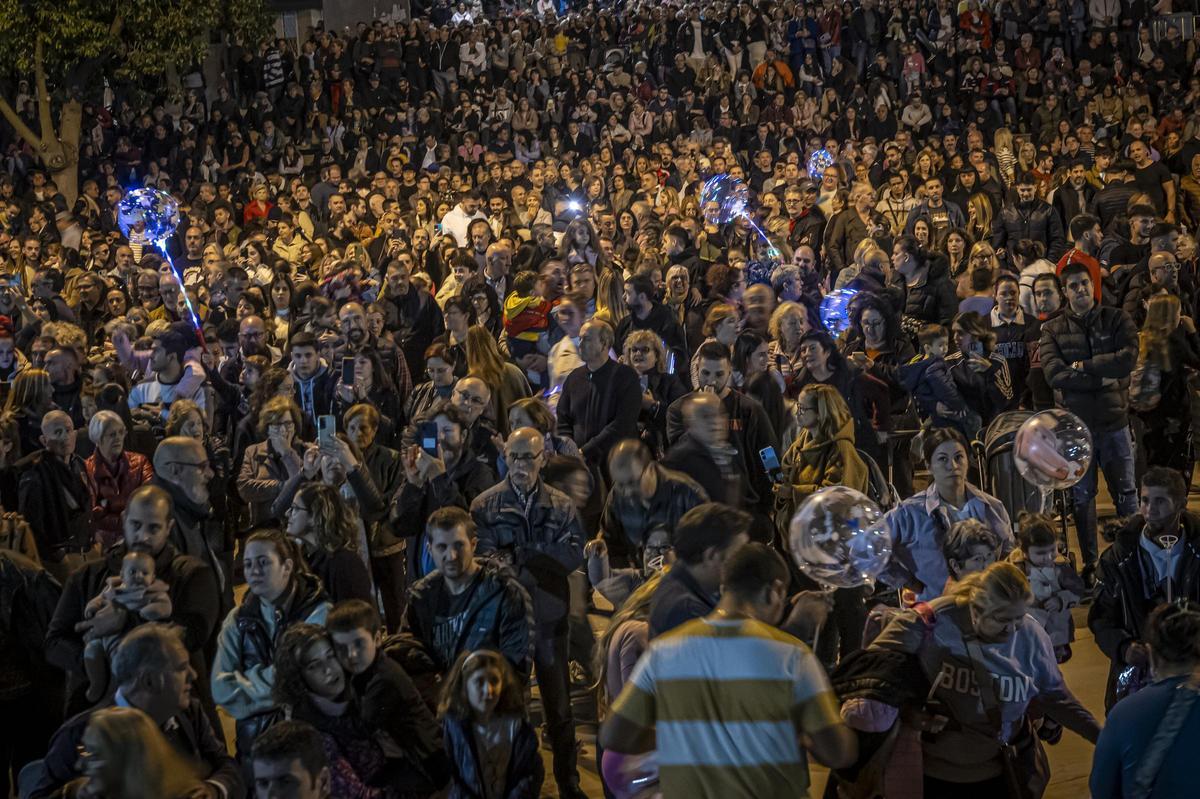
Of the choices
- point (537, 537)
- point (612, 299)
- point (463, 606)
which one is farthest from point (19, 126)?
point (463, 606)

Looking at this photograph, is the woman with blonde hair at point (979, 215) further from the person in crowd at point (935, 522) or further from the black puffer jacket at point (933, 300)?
the person in crowd at point (935, 522)

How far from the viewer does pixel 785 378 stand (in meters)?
9.84

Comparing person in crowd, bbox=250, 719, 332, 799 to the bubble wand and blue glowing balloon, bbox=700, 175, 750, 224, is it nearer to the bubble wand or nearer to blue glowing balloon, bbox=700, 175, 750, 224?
the bubble wand

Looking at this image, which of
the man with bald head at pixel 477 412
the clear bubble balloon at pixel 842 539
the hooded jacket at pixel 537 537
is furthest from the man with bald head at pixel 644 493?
the man with bald head at pixel 477 412

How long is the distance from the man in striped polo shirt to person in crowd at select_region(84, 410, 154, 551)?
4.82m

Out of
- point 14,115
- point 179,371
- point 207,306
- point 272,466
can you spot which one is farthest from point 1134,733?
point 14,115

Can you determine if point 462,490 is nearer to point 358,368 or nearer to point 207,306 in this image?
point 358,368

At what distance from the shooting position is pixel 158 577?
20.5 feet

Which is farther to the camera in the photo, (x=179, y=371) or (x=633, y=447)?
(x=179, y=371)

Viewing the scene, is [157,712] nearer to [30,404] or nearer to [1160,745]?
[1160,745]

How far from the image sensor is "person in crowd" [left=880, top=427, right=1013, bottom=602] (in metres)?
6.89

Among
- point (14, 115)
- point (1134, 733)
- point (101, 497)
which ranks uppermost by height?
point (14, 115)

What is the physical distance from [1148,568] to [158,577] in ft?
13.0

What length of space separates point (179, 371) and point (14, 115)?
15.8 m
